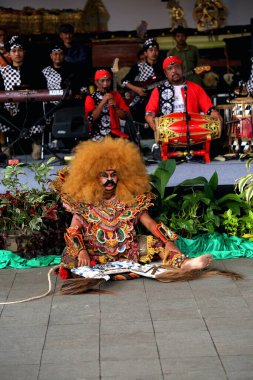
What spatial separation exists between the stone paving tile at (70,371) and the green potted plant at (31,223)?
2163 mm

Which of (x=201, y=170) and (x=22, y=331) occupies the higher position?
(x=201, y=170)

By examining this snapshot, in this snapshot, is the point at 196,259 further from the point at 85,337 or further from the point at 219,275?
the point at 85,337

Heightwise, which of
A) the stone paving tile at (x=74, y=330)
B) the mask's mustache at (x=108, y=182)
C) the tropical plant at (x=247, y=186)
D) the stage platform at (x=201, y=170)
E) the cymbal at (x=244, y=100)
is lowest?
the stone paving tile at (x=74, y=330)

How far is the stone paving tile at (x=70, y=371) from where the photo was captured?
413cm

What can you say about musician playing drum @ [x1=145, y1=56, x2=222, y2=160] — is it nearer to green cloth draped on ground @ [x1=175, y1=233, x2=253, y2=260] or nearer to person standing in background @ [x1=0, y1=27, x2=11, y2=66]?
person standing in background @ [x1=0, y1=27, x2=11, y2=66]

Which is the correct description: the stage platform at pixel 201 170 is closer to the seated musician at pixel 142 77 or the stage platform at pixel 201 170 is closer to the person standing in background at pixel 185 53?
the seated musician at pixel 142 77

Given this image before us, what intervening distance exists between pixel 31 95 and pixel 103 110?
31.8 inches

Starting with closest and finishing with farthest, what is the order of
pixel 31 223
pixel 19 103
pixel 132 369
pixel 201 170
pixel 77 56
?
pixel 132 369
pixel 31 223
pixel 201 170
pixel 19 103
pixel 77 56

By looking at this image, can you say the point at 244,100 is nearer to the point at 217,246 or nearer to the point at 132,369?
the point at 217,246

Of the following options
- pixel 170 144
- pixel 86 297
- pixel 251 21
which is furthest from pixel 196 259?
pixel 251 21

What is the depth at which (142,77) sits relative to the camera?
10.2 m

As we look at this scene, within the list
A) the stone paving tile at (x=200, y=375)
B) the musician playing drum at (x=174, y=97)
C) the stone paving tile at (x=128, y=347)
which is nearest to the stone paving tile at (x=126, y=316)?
the stone paving tile at (x=128, y=347)

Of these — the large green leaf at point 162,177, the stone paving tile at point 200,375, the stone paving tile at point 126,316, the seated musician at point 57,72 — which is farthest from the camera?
the seated musician at point 57,72

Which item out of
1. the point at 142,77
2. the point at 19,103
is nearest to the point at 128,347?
the point at 19,103
